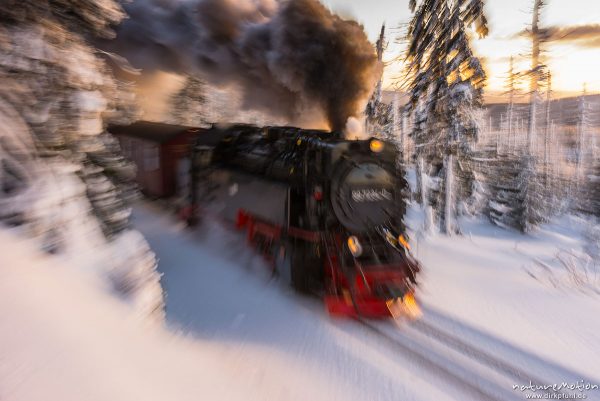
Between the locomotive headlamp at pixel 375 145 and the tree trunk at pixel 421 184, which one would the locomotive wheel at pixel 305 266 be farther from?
the tree trunk at pixel 421 184

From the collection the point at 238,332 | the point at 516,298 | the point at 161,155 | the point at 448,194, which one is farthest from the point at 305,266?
the point at 448,194

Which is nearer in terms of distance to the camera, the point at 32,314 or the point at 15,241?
the point at 32,314

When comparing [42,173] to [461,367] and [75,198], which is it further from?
[461,367]

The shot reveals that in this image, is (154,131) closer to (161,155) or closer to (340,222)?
(161,155)

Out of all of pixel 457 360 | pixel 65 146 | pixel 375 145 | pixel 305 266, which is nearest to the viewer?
pixel 65 146

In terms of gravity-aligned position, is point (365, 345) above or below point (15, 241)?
below

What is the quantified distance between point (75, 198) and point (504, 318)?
276 inches

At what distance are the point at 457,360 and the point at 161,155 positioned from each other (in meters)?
10.2

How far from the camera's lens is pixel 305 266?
6645 mm

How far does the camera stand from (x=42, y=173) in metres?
4.14

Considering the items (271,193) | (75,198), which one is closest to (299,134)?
(271,193)

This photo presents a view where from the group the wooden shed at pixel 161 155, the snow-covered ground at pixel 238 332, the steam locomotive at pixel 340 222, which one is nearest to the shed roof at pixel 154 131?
the wooden shed at pixel 161 155

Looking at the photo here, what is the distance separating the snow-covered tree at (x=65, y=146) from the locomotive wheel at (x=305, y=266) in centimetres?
247

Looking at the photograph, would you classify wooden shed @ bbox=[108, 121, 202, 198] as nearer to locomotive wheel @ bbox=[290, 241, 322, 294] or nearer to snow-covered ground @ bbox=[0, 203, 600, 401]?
snow-covered ground @ bbox=[0, 203, 600, 401]
